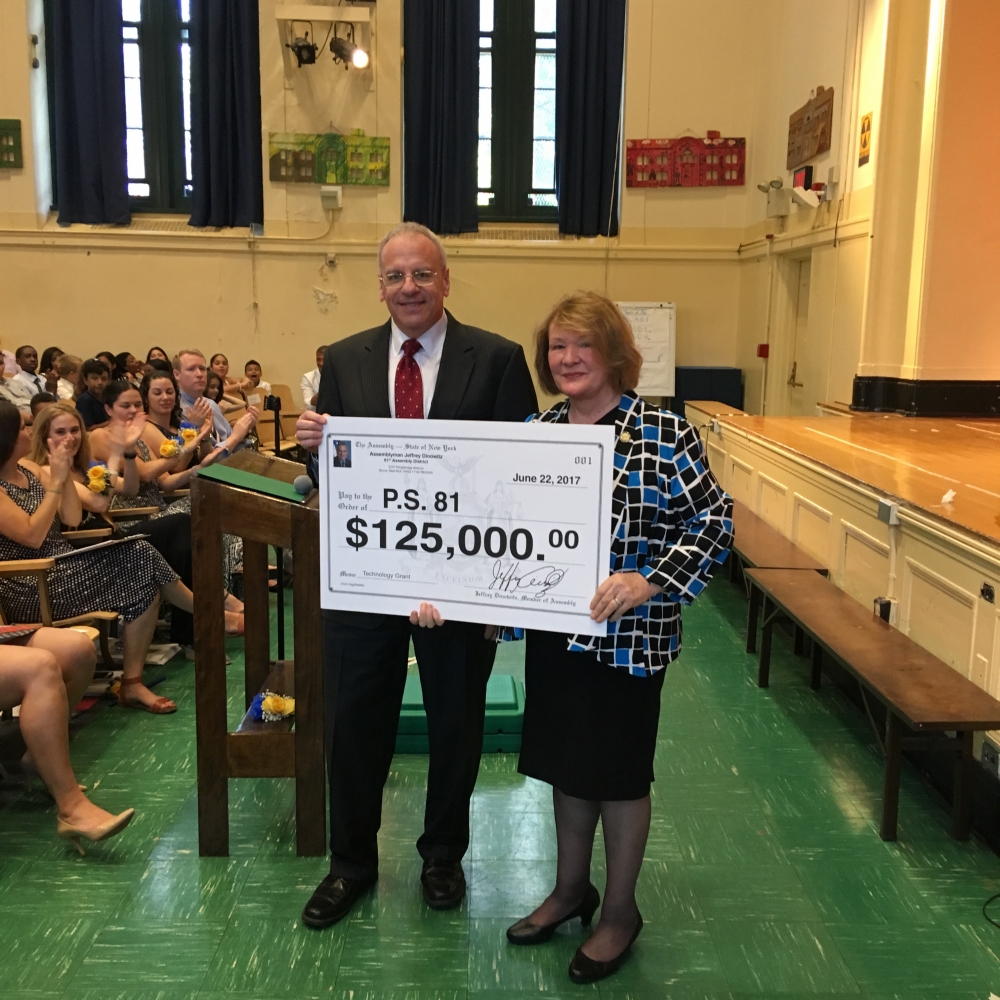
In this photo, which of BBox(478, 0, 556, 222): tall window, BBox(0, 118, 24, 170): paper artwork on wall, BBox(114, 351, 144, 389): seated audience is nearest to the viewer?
BBox(114, 351, 144, 389): seated audience

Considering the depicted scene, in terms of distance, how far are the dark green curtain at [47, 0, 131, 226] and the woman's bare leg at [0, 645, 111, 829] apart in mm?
7776

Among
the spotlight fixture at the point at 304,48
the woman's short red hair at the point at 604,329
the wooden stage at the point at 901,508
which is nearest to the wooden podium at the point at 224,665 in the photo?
the woman's short red hair at the point at 604,329

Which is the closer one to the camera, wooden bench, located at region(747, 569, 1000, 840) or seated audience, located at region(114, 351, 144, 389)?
wooden bench, located at region(747, 569, 1000, 840)

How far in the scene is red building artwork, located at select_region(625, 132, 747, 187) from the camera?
9.01 meters

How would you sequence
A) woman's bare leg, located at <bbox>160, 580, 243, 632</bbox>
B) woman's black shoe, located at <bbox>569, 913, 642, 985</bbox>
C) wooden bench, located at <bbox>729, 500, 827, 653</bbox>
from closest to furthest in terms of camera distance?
1. woman's black shoe, located at <bbox>569, 913, 642, 985</bbox>
2. woman's bare leg, located at <bbox>160, 580, 243, 632</bbox>
3. wooden bench, located at <bbox>729, 500, 827, 653</bbox>

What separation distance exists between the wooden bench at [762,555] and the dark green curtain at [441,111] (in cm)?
541

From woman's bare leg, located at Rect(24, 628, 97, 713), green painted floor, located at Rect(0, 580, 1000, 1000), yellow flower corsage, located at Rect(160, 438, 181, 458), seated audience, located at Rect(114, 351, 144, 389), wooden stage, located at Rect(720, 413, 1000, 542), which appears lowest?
green painted floor, located at Rect(0, 580, 1000, 1000)

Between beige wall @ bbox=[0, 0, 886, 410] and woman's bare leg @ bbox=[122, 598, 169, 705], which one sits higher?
beige wall @ bbox=[0, 0, 886, 410]

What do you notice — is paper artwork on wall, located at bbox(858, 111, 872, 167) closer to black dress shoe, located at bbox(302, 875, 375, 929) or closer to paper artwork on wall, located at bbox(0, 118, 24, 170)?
black dress shoe, located at bbox(302, 875, 375, 929)

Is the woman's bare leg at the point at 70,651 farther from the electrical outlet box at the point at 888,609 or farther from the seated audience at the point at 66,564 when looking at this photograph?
the electrical outlet box at the point at 888,609

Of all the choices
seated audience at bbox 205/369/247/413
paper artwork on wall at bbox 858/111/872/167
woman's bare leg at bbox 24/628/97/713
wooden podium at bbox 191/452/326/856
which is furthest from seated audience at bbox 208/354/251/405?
wooden podium at bbox 191/452/326/856

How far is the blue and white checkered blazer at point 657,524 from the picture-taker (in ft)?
5.95

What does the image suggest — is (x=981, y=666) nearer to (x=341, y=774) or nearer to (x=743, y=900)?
(x=743, y=900)

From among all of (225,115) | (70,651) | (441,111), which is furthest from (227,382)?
(70,651)
